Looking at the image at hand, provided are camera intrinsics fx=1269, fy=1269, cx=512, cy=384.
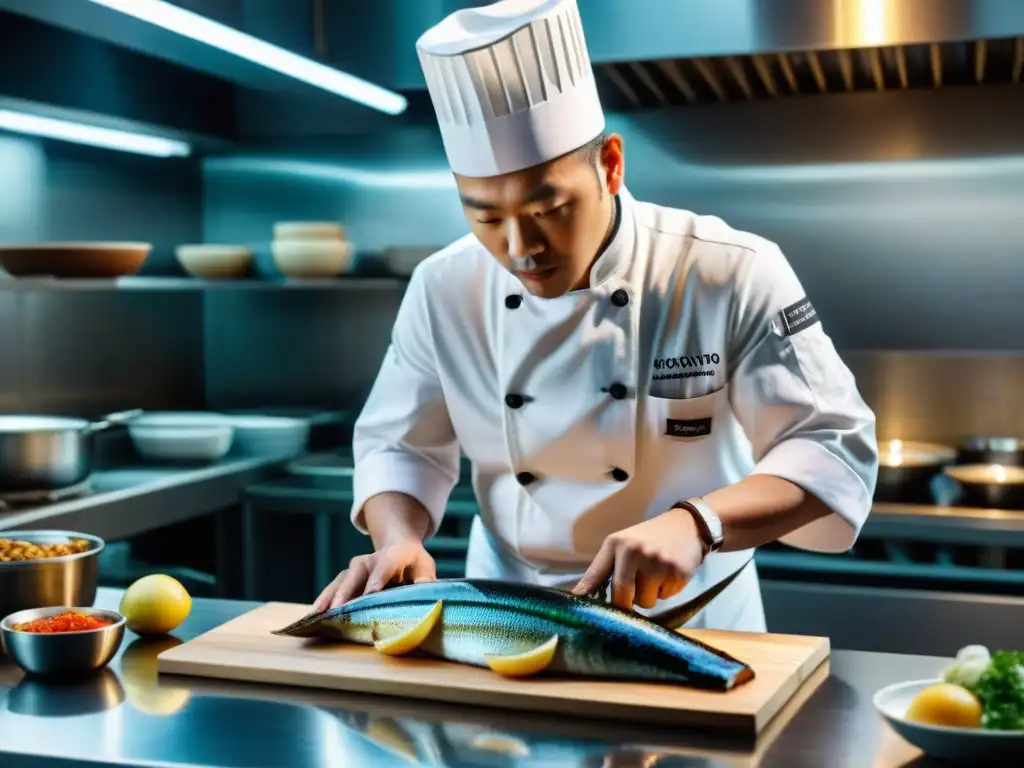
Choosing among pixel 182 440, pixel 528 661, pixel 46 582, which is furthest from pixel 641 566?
pixel 182 440

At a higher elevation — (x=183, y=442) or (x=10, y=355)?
(x=10, y=355)

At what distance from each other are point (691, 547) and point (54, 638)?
0.87 m

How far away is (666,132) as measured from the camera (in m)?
3.92

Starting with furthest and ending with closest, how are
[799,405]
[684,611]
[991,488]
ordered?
[991,488], [799,405], [684,611]

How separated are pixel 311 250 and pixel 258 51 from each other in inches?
42.1

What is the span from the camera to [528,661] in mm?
1590

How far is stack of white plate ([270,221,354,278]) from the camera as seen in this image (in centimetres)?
397

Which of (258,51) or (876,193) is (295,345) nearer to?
(258,51)

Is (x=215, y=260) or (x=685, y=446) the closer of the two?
(x=685, y=446)

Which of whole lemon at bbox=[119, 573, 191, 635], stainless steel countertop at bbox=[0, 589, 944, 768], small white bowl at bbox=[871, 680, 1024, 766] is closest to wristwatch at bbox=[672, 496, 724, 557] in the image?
stainless steel countertop at bbox=[0, 589, 944, 768]

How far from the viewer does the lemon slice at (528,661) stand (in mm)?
1583

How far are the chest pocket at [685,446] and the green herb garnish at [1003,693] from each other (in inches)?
32.9

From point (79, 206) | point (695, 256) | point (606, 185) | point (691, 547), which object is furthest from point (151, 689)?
point (79, 206)

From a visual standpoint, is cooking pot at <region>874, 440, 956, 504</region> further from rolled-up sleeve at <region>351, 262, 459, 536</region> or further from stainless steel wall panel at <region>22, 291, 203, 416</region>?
stainless steel wall panel at <region>22, 291, 203, 416</region>
